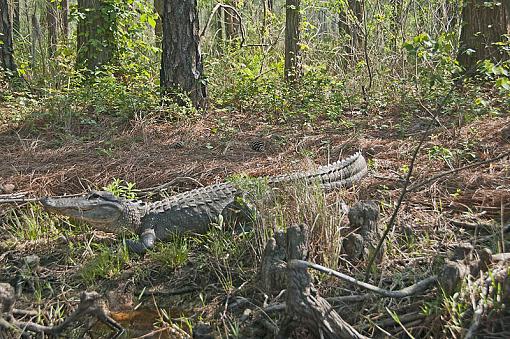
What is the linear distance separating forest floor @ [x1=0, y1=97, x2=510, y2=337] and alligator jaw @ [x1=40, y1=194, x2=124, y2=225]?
16 cm

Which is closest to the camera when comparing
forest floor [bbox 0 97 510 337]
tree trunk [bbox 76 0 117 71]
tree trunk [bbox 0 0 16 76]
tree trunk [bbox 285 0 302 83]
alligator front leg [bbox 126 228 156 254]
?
forest floor [bbox 0 97 510 337]

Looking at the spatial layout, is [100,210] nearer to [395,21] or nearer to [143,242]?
[143,242]

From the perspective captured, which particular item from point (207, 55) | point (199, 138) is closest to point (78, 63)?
point (207, 55)

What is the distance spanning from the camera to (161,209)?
4.16 m

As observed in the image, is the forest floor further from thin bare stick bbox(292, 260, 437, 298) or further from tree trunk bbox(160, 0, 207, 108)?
tree trunk bbox(160, 0, 207, 108)

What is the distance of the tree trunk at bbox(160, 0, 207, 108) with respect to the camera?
6.82m

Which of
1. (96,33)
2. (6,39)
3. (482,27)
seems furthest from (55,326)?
(482,27)

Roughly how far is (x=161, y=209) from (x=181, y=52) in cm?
329

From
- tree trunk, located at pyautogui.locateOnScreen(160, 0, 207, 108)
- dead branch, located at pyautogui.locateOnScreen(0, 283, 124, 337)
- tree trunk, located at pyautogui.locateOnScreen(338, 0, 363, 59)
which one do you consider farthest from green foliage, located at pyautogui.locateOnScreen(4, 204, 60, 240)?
tree trunk, located at pyautogui.locateOnScreen(338, 0, 363, 59)

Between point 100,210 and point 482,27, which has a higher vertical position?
point 482,27

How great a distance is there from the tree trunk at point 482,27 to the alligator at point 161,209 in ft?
13.1

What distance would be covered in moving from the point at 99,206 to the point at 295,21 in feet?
19.3

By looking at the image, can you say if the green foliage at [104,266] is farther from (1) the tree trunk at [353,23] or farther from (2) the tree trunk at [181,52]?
(1) the tree trunk at [353,23]

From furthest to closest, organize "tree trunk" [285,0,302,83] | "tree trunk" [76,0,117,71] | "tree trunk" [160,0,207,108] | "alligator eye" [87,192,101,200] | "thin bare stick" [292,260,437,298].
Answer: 1. "tree trunk" [285,0,302,83]
2. "tree trunk" [76,0,117,71]
3. "tree trunk" [160,0,207,108]
4. "alligator eye" [87,192,101,200]
5. "thin bare stick" [292,260,437,298]
